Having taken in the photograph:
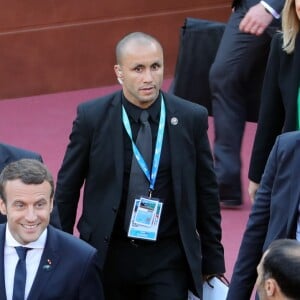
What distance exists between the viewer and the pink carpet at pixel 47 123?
30.1 ft

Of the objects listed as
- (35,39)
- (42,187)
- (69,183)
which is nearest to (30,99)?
(35,39)

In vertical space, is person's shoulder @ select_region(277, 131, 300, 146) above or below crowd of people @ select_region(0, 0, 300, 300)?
above

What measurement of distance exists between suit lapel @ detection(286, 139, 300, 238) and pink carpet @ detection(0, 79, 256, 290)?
11.2 feet

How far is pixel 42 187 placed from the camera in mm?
4691

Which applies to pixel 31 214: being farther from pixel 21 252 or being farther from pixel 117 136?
pixel 117 136

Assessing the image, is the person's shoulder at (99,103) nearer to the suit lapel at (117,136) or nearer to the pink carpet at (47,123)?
the suit lapel at (117,136)

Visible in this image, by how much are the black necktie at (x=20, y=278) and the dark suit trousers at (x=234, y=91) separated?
315 cm

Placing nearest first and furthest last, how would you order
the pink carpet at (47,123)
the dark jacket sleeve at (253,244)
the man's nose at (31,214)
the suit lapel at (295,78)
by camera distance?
the man's nose at (31,214), the dark jacket sleeve at (253,244), the suit lapel at (295,78), the pink carpet at (47,123)

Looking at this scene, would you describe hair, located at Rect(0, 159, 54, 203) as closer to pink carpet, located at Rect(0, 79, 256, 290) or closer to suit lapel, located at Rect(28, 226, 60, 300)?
suit lapel, located at Rect(28, 226, 60, 300)

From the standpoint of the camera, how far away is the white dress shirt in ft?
15.4

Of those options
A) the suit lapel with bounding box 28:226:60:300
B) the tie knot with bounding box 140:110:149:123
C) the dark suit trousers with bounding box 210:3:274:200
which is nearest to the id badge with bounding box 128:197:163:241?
the tie knot with bounding box 140:110:149:123

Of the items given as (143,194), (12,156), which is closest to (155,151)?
(143,194)

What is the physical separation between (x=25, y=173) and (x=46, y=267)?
0.39m

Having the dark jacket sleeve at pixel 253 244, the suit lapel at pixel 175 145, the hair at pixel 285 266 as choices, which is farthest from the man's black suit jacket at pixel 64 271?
the hair at pixel 285 266
